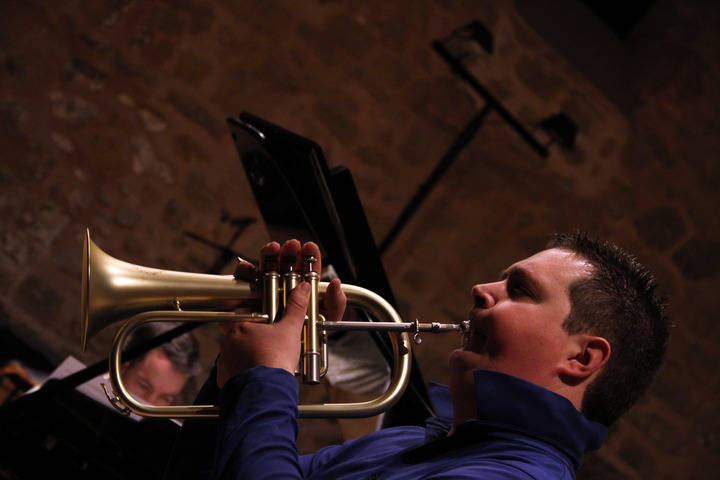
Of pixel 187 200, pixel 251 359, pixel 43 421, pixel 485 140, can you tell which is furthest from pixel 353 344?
pixel 485 140

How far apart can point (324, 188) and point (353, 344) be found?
28.9 inches

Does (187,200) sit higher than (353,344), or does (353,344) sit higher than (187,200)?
(353,344)

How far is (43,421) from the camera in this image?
2.02 meters

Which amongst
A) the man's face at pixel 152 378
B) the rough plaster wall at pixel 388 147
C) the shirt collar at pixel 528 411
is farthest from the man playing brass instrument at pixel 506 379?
the rough plaster wall at pixel 388 147

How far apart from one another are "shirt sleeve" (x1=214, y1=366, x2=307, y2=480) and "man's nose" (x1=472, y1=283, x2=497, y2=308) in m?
0.51

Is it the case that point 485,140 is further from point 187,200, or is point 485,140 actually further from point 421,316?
point 187,200

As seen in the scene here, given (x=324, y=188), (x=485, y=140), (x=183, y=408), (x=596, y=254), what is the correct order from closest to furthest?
(x=183, y=408)
(x=596, y=254)
(x=324, y=188)
(x=485, y=140)

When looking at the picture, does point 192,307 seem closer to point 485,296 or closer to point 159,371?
point 485,296

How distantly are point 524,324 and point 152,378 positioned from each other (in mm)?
2316

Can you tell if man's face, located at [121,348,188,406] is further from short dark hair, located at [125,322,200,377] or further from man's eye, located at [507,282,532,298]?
man's eye, located at [507,282,532,298]

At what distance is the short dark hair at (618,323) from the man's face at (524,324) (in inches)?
1.5

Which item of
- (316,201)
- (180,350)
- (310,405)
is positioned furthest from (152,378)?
(310,405)

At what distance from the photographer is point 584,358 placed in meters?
1.39

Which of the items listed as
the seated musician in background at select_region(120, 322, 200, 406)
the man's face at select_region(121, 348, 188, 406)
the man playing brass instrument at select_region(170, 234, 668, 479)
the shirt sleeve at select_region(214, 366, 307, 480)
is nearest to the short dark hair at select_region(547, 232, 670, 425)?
the man playing brass instrument at select_region(170, 234, 668, 479)
